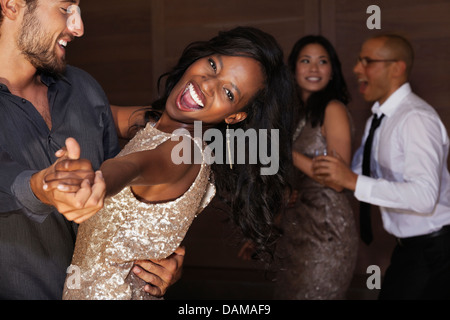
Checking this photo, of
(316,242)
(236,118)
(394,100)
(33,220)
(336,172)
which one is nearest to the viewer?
(33,220)

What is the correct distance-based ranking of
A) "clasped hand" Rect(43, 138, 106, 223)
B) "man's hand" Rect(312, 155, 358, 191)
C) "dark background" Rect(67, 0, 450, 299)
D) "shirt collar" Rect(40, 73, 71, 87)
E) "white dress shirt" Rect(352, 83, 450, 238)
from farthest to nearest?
"dark background" Rect(67, 0, 450, 299)
"man's hand" Rect(312, 155, 358, 191)
"white dress shirt" Rect(352, 83, 450, 238)
"shirt collar" Rect(40, 73, 71, 87)
"clasped hand" Rect(43, 138, 106, 223)

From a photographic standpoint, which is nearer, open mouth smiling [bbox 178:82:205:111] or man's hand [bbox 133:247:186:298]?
man's hand [bbox 133:247:186:298]

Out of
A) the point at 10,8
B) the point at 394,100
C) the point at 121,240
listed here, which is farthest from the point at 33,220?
the point at 394,100

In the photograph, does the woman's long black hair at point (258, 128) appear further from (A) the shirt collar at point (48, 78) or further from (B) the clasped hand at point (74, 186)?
(B) the clasped hand at point (74, 186)

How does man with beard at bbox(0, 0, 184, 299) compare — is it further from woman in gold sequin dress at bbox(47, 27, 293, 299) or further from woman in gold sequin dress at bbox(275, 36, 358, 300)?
woman in gold sequin dress at bbox(275, 36, 358, 300)

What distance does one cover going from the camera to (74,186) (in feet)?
2.84

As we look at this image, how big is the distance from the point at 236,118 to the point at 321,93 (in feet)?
4.23

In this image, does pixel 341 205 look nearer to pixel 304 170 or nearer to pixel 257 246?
pixel 304 170

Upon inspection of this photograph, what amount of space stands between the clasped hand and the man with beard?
0.41 m

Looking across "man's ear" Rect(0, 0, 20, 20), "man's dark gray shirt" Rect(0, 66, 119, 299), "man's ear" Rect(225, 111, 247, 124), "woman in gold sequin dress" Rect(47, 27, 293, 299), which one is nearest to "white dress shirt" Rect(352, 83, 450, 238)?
"woman in gold sequin dress" Rect(47, 27, 293, 299)

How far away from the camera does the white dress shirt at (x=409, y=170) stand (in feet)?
7.43

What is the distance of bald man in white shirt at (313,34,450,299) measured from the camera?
7.48 ft

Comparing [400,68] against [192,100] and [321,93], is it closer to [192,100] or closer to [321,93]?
[321,93]
